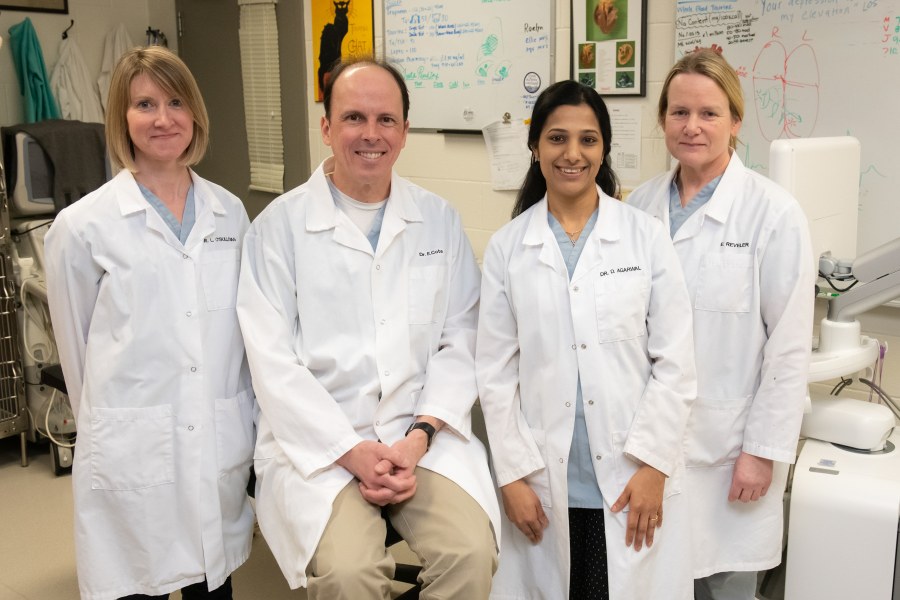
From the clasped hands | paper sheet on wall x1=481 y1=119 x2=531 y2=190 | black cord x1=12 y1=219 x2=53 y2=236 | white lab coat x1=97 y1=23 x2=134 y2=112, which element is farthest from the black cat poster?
the clasped hands

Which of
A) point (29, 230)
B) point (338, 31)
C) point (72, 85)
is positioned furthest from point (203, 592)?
point (72, 85)

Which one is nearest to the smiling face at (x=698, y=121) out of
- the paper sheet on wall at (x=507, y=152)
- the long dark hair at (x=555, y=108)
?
the long dark hair at (x=555, y=108)

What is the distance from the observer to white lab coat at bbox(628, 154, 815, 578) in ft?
5.66

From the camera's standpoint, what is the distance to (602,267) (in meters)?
1.71

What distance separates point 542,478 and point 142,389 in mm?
849

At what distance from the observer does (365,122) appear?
5.95 ft

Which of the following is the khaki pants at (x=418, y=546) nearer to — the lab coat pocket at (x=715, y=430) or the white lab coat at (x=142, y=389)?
the white lab coat at (x=142, y=389)

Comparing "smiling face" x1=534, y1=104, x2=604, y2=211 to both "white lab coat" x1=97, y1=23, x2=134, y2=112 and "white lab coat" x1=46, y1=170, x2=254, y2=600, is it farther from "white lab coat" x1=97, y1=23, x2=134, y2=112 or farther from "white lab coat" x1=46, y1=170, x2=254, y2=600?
"white lab coat" x1=97, y1=23, x2=134, y2=112

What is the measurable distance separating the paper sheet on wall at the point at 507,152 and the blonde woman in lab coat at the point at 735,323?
1.35 metres

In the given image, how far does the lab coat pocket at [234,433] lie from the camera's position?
181 cm

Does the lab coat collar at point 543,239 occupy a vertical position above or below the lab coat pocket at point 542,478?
above

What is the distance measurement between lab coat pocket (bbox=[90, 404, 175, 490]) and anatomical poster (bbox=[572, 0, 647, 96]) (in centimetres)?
188

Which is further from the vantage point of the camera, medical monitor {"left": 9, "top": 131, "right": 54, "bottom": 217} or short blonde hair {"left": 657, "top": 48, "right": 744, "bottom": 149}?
medical monitor {"left": 9, "top": 131, "right": 54, "bottom": 217}

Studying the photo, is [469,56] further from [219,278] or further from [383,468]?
[383,468]
